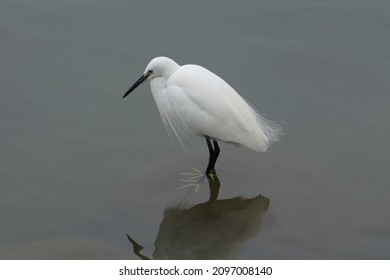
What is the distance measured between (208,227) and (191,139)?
1.20m

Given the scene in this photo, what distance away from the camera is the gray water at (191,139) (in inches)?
167

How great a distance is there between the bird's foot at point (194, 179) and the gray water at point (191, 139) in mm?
37

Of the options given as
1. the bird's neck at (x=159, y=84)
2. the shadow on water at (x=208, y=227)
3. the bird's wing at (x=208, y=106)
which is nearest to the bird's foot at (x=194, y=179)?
the shadow on water at (x=208, y=227)

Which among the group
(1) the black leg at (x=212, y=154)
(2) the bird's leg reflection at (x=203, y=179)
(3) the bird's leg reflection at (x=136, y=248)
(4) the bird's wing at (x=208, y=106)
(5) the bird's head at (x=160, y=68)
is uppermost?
(5) the bird's head at (x=160, y=68)

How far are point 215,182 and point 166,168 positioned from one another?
1.24 feet

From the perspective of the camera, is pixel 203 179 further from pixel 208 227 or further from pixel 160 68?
pixel 160 68

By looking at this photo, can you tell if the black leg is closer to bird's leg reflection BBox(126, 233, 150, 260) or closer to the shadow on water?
the shadow on water

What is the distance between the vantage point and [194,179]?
484 centimetres

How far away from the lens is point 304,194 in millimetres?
4594

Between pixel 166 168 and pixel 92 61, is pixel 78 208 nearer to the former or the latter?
pixel 166 168

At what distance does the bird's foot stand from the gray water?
0.04m

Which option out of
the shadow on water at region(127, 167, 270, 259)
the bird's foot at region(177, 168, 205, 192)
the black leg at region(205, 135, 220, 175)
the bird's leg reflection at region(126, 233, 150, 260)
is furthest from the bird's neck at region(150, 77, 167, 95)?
the bird's leg reflection at region(126, 233, 150, 260)

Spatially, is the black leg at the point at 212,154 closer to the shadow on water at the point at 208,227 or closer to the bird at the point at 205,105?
the bird at the point at 205,105

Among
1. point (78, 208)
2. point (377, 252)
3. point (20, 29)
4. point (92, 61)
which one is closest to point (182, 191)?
point (78, 208)
